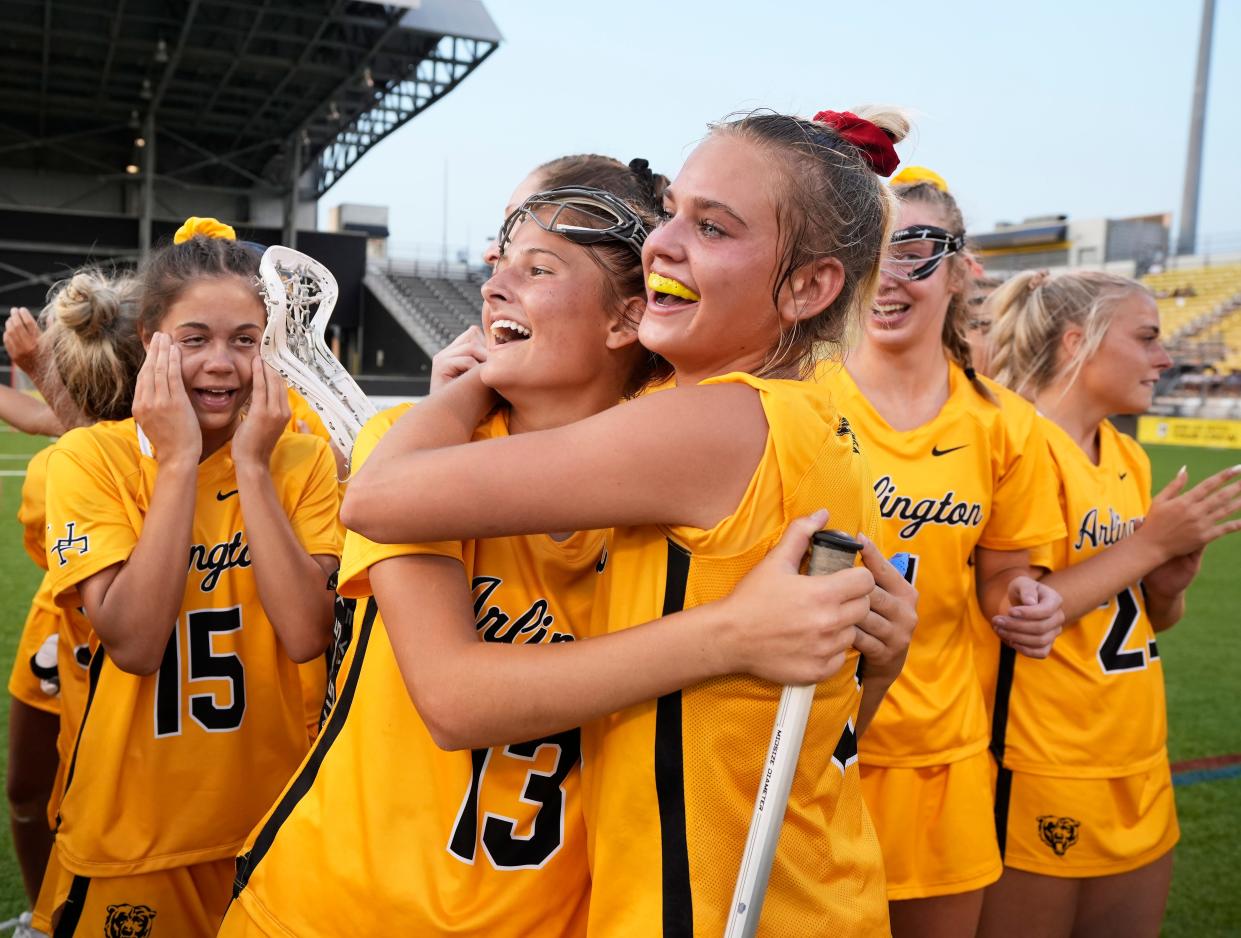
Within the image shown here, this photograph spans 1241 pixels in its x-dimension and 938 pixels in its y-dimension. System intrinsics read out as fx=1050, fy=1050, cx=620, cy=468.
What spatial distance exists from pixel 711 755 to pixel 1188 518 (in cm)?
197

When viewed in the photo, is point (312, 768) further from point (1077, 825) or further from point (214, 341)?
point (1077, 825)

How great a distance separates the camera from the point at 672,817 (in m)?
1.37

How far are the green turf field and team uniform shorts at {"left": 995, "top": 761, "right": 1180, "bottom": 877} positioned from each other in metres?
1.21

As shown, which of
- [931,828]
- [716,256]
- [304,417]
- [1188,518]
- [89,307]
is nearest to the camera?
[716,256]

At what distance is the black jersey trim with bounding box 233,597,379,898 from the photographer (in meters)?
1.62

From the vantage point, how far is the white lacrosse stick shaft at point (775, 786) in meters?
1.32

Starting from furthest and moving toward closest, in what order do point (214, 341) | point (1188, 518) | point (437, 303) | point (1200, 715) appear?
point (437, 303) < point (1200, 715) < point (1188, 518) < point (214, 341)

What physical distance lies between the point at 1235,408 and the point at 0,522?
25453 millimetres

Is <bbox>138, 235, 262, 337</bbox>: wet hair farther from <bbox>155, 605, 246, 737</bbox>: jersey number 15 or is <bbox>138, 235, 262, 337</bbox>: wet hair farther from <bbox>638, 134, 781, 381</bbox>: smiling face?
<bbox>638, 134, 781, 381</bbox>: smiling face

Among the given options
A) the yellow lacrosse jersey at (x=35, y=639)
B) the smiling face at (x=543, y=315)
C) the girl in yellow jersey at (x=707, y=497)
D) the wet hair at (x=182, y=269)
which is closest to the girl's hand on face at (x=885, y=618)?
the girl in yellow jersey at (x=707, y=497)

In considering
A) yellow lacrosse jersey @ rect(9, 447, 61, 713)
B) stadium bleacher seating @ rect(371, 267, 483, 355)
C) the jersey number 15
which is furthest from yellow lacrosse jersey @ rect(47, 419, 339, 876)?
stadium bleacher seating @ rect(371, 267, 483, 355)

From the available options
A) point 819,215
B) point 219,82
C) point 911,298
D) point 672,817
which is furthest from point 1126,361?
point 219,82

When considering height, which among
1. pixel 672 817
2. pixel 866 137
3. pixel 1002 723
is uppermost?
pixel 866 137

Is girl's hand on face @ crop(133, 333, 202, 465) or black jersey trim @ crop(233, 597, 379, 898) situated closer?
black jersey trim @ crop(233, 597, 379, 898)
